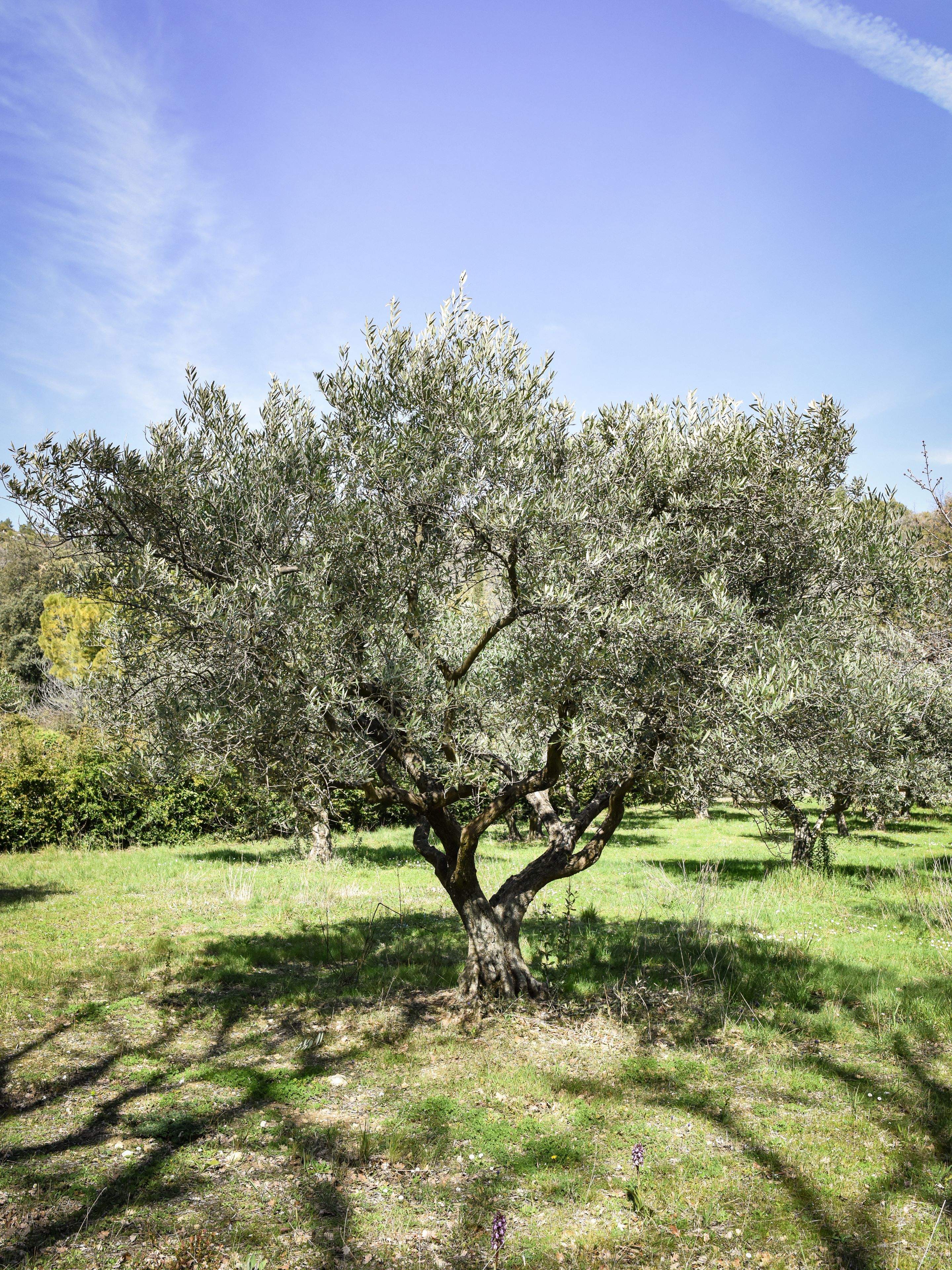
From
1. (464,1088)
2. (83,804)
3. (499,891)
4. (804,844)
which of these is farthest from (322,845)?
(464,1088)

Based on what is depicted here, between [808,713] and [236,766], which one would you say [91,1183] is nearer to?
[236,766]

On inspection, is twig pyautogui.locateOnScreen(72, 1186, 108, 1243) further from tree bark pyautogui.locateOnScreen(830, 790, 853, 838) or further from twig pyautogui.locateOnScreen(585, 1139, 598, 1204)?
tree bark pyautogui.locateOnScreen(830, 790, 853, 838)

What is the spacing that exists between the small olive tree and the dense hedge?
1286cm

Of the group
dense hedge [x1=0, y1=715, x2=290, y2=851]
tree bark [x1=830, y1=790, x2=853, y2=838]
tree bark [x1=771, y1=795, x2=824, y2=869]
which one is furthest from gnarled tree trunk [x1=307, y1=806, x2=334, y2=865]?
tree bark [x1=830, y1=790, x2=853, y2=838]

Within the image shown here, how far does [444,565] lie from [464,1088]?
538 centimetres

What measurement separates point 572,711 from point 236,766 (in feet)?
11.8

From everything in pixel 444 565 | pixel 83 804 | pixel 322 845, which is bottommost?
pixel 322 845

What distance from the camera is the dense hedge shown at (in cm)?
2048

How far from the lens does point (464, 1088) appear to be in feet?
25.2

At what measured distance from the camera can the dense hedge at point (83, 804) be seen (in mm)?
20484

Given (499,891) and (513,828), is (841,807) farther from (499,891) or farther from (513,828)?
(499,891)

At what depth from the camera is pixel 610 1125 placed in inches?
274

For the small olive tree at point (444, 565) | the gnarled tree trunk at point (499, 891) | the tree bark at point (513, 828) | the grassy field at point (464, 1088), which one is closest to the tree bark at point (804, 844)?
the grassy field at point (464, 1088)

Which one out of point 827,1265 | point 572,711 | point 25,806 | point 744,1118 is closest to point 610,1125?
point 744,1118
